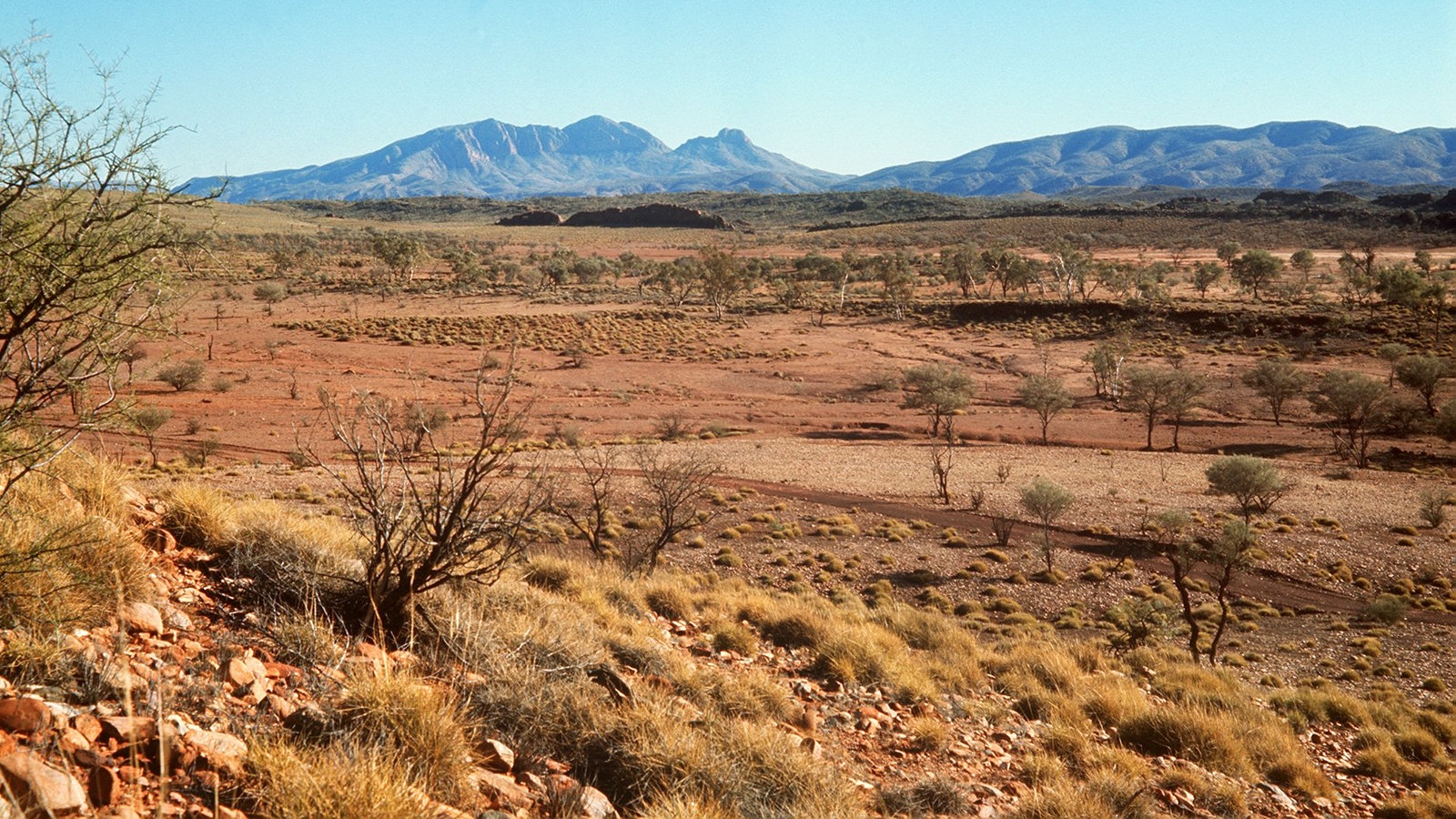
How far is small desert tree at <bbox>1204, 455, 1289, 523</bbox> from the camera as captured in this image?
26406 millimetres

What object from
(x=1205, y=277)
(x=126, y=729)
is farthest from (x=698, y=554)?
(x=1205, y=277)

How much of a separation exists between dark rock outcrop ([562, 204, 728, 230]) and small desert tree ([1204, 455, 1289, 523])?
129357 millimetres

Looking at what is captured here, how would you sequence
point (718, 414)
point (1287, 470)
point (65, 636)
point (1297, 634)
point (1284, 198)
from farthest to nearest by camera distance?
point (1284, 198), point (718, 414), point (1287, 470), point (1297, 634), point (65, 636)

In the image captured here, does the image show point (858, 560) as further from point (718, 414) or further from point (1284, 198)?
point (1284, 198)

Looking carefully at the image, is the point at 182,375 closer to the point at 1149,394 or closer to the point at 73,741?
the point at 73,741

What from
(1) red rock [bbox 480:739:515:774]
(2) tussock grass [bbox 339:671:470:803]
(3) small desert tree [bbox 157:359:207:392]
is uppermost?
(2) tussock grass [bbox 339:671:470:803]

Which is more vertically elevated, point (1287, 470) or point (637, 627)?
point (637, 627)

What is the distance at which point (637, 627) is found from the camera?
769 centimetres

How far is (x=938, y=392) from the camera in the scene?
40375 millimetres

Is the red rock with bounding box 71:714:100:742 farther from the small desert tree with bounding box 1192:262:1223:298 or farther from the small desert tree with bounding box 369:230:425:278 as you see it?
the small desert tree with bounding box 1192:262:1223:298

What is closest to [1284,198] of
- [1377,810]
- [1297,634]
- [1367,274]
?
[1367,274]

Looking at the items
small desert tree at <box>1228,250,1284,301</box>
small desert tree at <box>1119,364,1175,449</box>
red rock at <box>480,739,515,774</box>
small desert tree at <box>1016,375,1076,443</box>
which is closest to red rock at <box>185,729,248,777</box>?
red rock at <box>480,739,515,774</box>

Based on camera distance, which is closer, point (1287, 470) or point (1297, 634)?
point (1297, 634)

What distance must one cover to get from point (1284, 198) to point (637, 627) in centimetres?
19497
